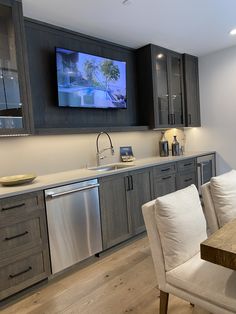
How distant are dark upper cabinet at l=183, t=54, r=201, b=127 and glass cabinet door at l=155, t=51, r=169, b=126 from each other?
0.48m

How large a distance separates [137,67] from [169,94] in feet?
2.12

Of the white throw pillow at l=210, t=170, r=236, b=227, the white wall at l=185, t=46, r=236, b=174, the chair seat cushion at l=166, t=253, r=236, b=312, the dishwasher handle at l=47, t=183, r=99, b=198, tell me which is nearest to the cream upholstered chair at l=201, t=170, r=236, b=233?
the white throw pillow at l=210, t=170, r=236, b=227

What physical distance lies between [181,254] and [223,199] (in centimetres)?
53

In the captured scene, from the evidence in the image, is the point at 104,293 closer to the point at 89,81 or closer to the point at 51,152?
the point at 51,152

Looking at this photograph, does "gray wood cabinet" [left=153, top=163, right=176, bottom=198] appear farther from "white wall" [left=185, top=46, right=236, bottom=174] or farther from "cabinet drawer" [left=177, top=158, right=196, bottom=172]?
"white wall" [left=185, top=46, right=236, bottom=174]

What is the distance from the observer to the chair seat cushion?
119 cm

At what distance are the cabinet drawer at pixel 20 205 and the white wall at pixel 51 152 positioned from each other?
0.59 meters

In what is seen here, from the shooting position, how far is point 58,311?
5.97ft

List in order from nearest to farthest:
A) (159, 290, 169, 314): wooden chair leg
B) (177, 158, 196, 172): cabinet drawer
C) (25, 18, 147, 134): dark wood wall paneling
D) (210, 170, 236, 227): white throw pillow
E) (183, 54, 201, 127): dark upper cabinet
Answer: (159, 290, 169, 314): wooden chair leg < (210, 170, 236, 227): white throw pillow < (25, 18, 147, 134): dark wood wall paneling < (177, 158, 196, 172): cabinet drawer < (183, 54, 201, 127): dark upper cabinet

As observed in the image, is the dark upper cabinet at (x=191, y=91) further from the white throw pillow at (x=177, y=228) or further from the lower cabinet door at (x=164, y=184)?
the white throw pillow at (x=177, y=228)

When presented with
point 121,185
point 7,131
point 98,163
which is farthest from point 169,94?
point 7,131

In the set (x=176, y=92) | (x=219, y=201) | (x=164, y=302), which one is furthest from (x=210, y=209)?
(x=176, y=92)

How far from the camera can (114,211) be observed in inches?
105

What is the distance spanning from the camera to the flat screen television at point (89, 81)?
2795 millimetres
